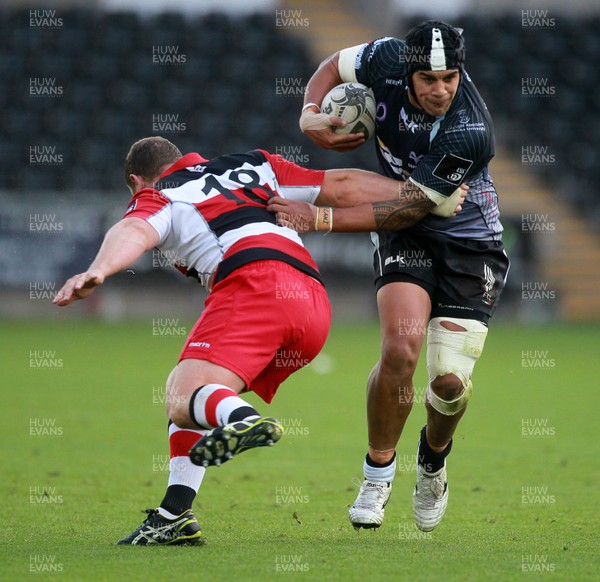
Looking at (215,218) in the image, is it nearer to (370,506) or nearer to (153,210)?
(153,210)

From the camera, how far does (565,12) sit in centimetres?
2578

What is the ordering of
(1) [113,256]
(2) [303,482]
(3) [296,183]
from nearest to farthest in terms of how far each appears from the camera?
1. (1) [113,256]
2. (3) [296,183]
3. (2) [303,482]

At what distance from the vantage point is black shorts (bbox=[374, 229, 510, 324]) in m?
5.64

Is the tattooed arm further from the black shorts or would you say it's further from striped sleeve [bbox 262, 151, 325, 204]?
the black shorts

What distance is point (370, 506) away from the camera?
5422 millimetres

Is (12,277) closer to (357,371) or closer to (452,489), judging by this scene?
(357,371)

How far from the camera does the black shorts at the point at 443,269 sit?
222 inches

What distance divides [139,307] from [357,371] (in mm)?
7554

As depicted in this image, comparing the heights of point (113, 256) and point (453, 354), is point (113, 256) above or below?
above

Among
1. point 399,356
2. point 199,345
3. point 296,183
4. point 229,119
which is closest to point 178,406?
point 199,345

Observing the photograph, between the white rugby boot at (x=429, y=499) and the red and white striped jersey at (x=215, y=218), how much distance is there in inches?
57.0

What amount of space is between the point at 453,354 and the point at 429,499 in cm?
75

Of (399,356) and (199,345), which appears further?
(399,356)

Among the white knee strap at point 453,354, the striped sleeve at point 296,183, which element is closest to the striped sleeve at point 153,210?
the striped sleeve at point 296,183
